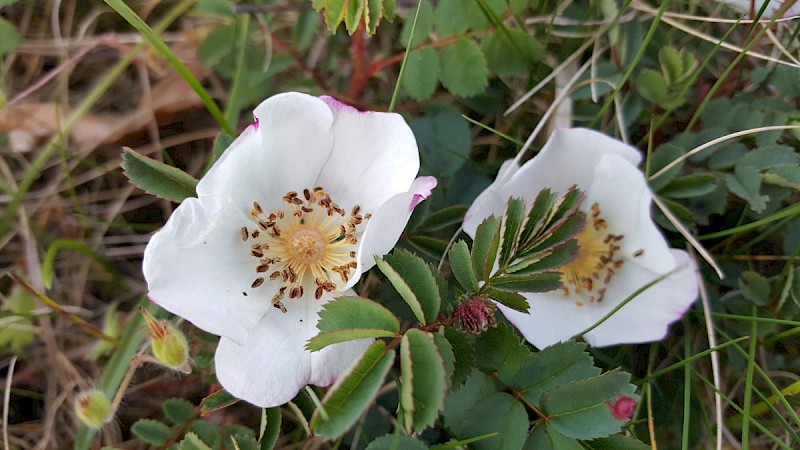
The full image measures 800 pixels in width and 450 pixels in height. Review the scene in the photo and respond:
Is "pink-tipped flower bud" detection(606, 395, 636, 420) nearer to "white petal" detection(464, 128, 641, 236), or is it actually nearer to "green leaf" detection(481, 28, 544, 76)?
"white petal" detection(464, 128, 641, 236)

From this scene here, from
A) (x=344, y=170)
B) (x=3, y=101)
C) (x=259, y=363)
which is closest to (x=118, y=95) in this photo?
(x=3, y=101)

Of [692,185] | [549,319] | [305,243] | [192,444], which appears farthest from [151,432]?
[692,185]

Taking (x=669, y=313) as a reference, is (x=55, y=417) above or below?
below

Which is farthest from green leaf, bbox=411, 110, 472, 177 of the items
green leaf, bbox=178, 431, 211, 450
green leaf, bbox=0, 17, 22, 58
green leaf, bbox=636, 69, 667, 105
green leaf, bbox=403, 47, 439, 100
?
green leaf, bbox=0, 17, 22, 58

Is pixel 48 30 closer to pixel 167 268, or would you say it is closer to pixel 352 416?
pixel 167 268

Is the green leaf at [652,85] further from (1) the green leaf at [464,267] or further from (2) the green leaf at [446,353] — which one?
(2) the green leaf at [446,353]

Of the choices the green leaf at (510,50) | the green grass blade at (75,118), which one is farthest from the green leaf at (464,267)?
the green grass blade at (75,118)
